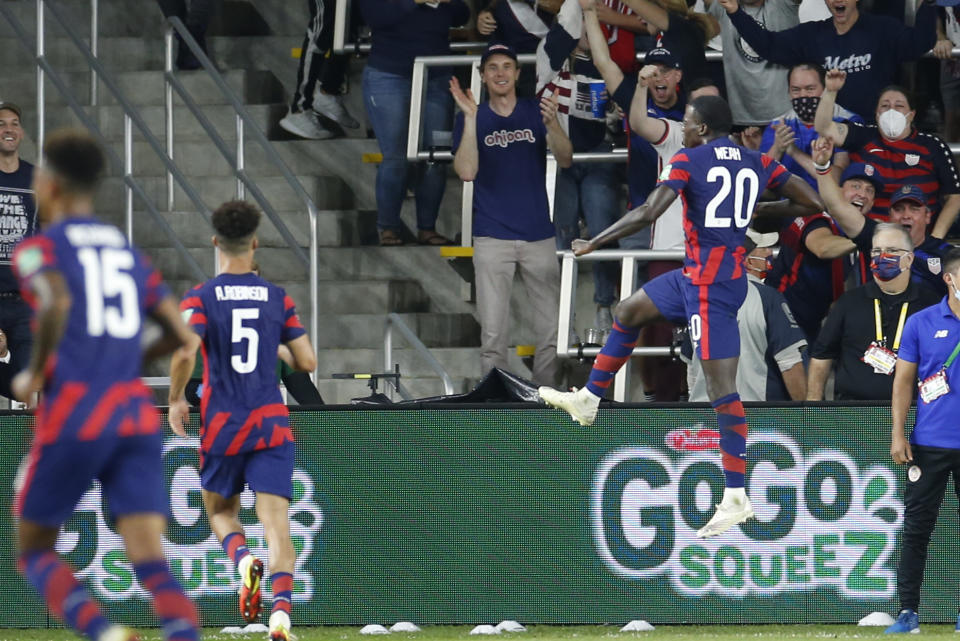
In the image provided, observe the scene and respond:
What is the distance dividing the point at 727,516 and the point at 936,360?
4.78ft

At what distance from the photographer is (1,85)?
1471 cm

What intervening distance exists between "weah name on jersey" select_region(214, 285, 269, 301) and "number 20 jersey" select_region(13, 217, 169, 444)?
208 centimetres

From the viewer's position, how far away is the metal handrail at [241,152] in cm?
1182

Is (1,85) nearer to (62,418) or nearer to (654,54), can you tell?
(654,54)

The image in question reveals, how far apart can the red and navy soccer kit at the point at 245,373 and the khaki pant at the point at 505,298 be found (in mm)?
3991

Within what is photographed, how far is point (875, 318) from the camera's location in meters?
9.98

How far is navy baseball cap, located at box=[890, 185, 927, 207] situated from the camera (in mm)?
10836

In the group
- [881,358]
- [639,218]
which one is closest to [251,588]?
[639,218]

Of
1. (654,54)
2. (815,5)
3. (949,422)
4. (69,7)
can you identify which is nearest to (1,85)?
(69,7)

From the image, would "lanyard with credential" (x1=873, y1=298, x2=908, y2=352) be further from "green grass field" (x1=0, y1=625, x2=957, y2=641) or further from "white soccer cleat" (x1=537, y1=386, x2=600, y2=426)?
"white soccer cleat" (x1=537, y1=386, x2=600, y2=426)

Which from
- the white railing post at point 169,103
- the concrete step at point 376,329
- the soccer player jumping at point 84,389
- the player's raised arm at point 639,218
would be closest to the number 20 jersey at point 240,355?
the player's raised arm at point 639,218

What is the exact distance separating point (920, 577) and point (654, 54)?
445 cm

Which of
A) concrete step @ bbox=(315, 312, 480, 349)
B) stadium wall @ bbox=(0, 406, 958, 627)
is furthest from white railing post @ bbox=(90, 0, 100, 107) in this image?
stadium wall @ bbox=(0, 406, 958, 627)

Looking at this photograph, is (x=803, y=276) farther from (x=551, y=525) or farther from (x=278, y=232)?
(x=278, y=232)
